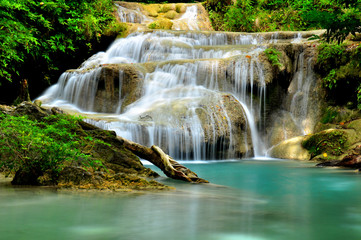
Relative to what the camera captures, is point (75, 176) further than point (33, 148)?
Yes

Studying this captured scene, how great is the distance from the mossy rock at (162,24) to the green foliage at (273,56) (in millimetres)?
8158

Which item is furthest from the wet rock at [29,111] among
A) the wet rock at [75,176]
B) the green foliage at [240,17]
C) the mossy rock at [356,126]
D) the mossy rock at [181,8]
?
the mossy rock at [181,8]

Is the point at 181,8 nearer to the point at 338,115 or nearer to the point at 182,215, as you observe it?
the point at 338,115

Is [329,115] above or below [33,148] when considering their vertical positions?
above

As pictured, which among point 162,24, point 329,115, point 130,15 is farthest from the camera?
point 130,15

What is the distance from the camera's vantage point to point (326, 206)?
3.63 metres

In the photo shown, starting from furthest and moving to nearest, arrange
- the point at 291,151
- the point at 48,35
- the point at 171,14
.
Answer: the point at 171,14 → the point at 48,35 → the point at 291,151

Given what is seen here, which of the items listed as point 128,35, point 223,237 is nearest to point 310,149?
point 223,237

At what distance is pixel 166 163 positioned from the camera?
4.98 meters

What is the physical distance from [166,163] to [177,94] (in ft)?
18.1

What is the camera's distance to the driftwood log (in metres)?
A: 4.80

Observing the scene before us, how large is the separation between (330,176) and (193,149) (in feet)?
11.7

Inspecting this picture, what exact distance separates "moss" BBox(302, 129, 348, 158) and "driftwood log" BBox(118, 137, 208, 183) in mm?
5294

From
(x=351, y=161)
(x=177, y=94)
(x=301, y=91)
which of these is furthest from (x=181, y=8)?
(x=351, y=161)
